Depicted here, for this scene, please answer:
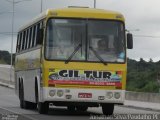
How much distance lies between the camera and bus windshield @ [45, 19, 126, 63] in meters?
22.2

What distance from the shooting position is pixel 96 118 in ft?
70.7

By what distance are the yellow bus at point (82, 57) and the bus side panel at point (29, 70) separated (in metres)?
0.92

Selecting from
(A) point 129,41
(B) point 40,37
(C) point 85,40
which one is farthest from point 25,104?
(A) point 129,41

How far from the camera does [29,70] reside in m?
25.8

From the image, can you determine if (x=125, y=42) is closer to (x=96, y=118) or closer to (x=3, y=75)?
(x=96, y=118)

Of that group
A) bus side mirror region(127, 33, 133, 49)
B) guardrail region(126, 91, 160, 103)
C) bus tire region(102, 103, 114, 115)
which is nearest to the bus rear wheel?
bus tire region(102, 103, 114, 115)

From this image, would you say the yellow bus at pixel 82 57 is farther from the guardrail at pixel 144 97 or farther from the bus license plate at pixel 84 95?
the guardrail at pixel 144 97

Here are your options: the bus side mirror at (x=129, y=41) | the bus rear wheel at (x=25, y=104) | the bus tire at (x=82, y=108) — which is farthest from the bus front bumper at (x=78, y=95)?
the bus rear wheel at (x=25, y=104)

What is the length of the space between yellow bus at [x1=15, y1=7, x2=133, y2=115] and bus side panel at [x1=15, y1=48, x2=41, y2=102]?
3.00 feet

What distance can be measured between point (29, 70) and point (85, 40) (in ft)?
13.7

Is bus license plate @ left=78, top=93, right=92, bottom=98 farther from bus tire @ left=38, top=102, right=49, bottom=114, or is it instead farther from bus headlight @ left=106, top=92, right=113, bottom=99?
bus tire @ left=38, top=102, right=49, bottom=114

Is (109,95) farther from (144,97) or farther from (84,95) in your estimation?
(144,97)

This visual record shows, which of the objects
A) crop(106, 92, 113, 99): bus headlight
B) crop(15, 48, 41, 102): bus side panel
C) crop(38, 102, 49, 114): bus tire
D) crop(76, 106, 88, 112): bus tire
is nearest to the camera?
crop(106, 92, 113, 99): bus headlight

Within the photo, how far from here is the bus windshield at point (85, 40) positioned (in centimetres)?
2219
